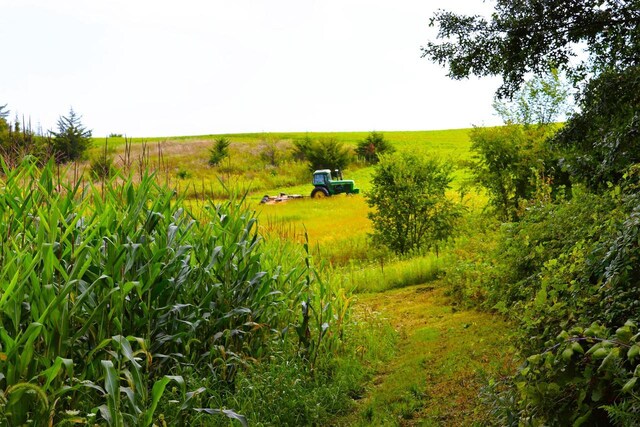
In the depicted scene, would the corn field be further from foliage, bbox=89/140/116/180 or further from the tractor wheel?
the tractor wheel

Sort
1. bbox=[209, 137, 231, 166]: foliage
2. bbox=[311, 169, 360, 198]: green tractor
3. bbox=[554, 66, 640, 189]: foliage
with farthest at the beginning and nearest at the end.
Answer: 1. bbox=[209, 137, 231, 166]: foliage
2. bbox=[311, 169, 360, 198]: green tractor
3. bbox=[554, 66, 640, 189]: foliage

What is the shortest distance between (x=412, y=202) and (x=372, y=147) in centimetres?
2365

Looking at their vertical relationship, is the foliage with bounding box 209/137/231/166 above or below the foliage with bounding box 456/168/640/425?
above

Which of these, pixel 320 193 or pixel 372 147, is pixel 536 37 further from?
pixel 372 147

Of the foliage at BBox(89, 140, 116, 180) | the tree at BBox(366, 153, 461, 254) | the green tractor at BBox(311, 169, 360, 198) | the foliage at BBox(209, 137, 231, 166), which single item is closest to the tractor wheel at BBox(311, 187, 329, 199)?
the green tractor at BBox(311, 169, 360, 198)

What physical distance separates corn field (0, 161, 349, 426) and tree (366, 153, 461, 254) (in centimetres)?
960

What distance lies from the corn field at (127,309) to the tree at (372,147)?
→ 32.2m

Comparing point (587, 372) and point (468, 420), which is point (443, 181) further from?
point (587, 372)

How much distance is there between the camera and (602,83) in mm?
7363

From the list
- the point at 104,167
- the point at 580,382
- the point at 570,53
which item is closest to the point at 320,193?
the point at 570,53

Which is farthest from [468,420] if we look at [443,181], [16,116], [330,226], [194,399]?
[330,226]

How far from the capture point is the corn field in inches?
141

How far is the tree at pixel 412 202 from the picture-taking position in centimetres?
1593

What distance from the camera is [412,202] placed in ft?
52.1
